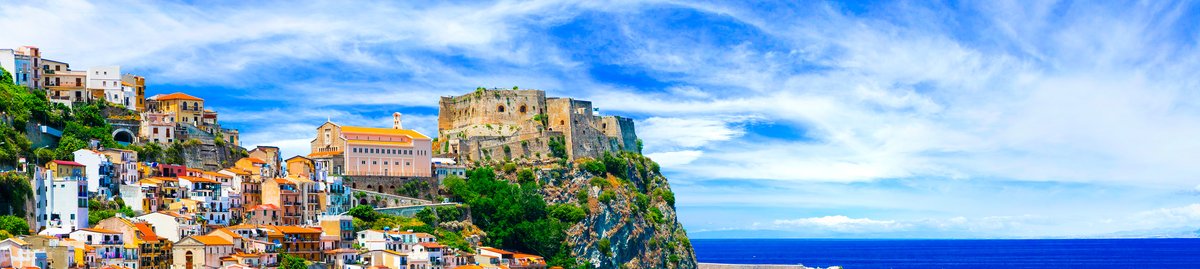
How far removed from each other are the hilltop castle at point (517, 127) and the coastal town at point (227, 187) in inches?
6.8

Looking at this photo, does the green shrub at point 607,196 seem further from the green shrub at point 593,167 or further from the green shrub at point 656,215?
the green shrub at point 656,215

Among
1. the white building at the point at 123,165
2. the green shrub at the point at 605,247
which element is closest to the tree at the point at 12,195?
the white building at the point at 123,165

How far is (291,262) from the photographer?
2803 inches

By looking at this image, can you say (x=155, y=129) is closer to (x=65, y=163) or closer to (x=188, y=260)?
(x=65, y=163)

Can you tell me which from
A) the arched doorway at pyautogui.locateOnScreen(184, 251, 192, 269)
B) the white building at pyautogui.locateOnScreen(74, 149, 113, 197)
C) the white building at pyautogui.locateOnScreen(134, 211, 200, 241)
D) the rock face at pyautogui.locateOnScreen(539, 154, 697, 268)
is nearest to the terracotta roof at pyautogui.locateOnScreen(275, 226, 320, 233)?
the white building at pyautogui.locateOnScreen(134, 211, 200, 241)

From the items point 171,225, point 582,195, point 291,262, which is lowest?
point 291,262

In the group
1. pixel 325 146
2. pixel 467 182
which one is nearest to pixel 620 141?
pixel 467 182

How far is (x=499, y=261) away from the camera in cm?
8281

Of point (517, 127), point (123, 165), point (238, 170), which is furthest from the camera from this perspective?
point (517, 127)

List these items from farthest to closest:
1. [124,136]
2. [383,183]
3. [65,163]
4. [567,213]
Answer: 1. [567,213]
2. [383,183]
3. [124,136]
4. [65,163]

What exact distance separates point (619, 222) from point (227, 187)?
33.1 meters

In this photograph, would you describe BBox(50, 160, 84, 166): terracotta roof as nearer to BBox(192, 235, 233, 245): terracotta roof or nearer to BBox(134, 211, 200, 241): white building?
BBox(134, 211, 200, 241): white building

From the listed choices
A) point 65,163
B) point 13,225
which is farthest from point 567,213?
point 13,225

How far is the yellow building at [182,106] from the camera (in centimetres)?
8894
